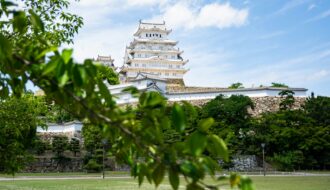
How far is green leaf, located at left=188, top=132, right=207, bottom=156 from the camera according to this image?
92 centimetres

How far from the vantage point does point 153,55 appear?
5375 centimetres

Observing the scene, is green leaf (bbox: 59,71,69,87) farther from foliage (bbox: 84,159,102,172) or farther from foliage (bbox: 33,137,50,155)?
foliage (bbox: 33,137,50,155)

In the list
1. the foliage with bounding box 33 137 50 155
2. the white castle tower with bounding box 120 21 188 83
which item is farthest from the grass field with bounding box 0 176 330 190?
the white castle tower with bounding box 120 21 188 83

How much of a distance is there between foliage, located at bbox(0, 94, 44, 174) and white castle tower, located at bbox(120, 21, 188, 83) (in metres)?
45.0

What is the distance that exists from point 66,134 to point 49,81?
116ft

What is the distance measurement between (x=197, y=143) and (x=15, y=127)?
4.59 metres

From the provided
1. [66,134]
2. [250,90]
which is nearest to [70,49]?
[66,134]

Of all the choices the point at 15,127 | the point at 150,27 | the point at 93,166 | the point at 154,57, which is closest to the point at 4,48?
the point at 15,127

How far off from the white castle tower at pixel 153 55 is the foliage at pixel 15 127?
1772 inches

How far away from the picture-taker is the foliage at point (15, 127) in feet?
15.3

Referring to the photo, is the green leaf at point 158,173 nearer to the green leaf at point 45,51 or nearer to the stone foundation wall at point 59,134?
the green leaf at point 45,51

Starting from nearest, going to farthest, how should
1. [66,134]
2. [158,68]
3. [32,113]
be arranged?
[32,113] → [66,134] → [158,68]

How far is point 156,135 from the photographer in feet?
3.33

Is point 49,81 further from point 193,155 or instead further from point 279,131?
point 279,131
